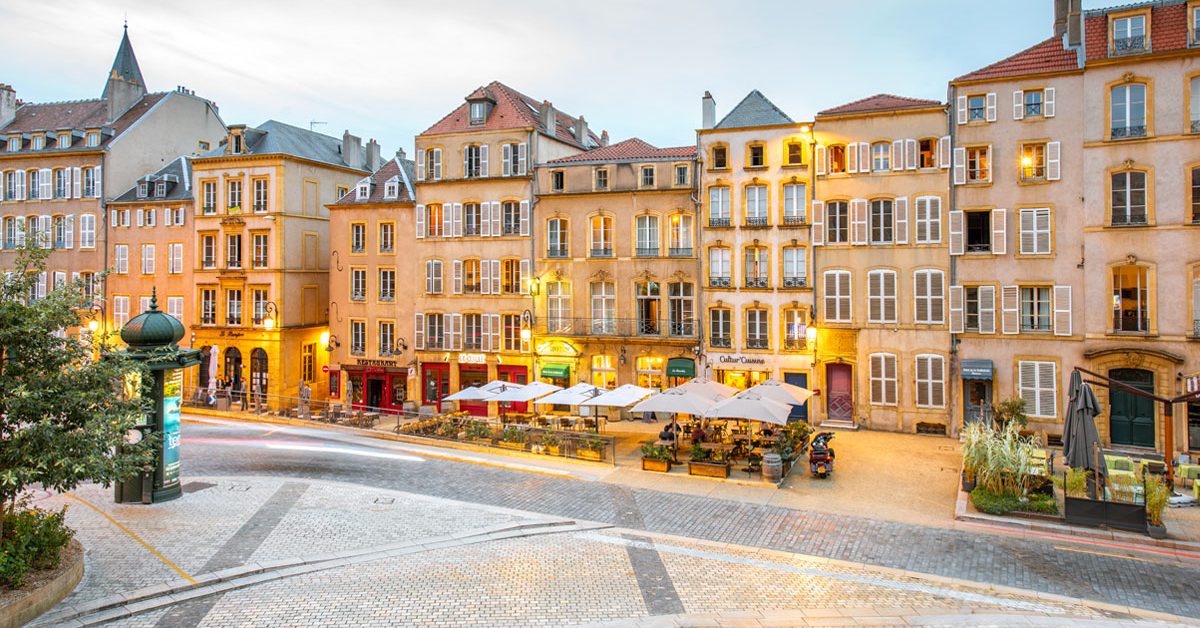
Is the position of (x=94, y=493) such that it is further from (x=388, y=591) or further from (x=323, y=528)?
(x=388, y=591)


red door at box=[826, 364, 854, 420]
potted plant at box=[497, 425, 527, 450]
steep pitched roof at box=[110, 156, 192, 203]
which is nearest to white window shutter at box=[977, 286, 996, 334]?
red door at box=[826, 364, 854, 420]

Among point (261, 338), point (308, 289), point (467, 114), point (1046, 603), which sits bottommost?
point (1046, 603)

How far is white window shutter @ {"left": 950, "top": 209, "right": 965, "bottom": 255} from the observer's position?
28.6 metres

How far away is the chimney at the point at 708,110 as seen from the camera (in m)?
33.0

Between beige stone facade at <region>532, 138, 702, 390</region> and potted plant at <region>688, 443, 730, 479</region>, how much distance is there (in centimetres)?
1024

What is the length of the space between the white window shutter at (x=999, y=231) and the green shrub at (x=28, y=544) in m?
28.9

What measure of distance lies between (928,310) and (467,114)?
2274 cm

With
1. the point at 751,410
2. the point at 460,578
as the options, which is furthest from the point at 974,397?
the point at 460,578

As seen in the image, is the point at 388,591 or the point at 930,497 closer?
the point at 388,591

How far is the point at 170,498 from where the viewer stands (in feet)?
59.5

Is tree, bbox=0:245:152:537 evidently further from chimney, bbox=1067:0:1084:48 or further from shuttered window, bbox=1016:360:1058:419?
chimney, bbox=1067:0:1084:48

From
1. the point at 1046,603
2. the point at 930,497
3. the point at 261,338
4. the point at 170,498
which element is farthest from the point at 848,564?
the point at 261,338

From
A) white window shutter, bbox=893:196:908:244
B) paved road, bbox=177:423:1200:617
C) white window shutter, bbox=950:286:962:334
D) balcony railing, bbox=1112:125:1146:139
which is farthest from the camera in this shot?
white window shutter, bbox=893:196:908:244

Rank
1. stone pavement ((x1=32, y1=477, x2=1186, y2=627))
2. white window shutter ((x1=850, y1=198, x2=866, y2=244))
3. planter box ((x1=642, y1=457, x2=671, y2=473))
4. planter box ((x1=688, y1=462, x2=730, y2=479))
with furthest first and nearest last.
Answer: white window shutter ((x1=850, y1=198, x2=866, y2=244)) < planter box ((x1=642, y1=457, x2=671, y2=473)) < planter box ((x1=688, y1=462, x2=730, y2=479)) < stone pavement ((x1=32, y1=477, x2=1186, y2=627))
